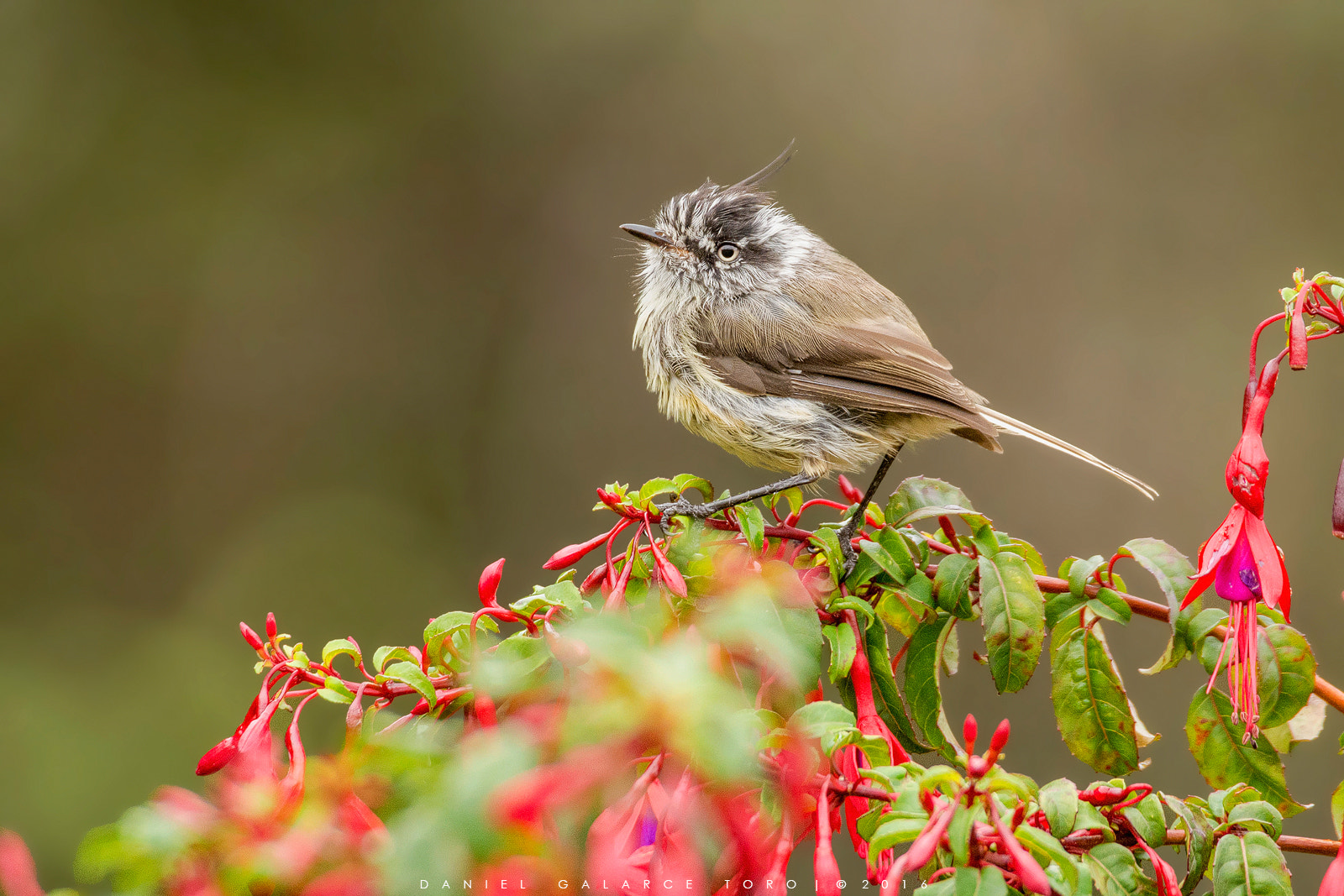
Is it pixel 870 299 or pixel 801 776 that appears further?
pixel 870 299

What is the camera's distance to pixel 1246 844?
1.13 m

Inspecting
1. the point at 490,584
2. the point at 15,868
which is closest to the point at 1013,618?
the point at 490,584

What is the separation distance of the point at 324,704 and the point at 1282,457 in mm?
3751

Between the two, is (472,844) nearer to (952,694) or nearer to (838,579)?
(838,579)

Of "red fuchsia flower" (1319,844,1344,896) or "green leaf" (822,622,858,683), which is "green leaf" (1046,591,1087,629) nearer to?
"green leaf" (822,622,858,683)

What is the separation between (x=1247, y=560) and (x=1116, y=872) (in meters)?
0.40

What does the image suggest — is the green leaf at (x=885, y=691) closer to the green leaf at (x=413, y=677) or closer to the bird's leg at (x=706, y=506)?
the bird's leg at (x=706, y=506)

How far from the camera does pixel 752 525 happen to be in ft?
4.68

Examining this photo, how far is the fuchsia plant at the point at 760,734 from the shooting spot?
69cm

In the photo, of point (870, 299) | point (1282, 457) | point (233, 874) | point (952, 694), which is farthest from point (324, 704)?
point (1282, 457)

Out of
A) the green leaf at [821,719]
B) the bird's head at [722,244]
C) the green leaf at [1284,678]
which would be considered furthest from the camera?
the bird's head at [722,244]

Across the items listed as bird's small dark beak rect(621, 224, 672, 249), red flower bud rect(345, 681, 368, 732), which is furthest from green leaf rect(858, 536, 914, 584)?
bird's small dark beak rect(621, 224, 672, 249)

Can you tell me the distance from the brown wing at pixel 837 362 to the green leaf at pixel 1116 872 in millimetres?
1202

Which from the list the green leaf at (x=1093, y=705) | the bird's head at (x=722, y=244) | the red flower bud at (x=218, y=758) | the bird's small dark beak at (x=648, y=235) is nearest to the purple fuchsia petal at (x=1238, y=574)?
the green leaf at (x=1093, y=705)
